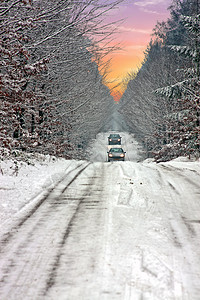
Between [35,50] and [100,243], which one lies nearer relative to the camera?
[100,243]

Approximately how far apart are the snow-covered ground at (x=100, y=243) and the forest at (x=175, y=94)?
32.4 ft

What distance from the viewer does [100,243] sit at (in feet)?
12.1

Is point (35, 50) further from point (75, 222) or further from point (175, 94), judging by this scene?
point (175, 94)

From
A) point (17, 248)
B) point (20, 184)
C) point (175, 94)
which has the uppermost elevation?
point (175, 94)

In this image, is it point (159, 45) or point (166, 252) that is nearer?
point (166, 252)

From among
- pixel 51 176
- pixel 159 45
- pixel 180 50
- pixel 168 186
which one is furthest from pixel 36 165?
pixel 159 45

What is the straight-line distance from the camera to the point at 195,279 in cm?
281

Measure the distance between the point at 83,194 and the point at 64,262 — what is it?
353 centimetres

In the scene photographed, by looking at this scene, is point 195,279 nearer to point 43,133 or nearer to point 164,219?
point 164,219

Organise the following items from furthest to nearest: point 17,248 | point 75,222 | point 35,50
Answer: point 35,50 → point 75,222 → point 17,248

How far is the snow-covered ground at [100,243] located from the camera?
2.66 metres

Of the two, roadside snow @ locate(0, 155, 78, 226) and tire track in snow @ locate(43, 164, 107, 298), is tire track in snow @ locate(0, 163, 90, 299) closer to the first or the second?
tire track in snow @ locate(43, 164, 107, 298)

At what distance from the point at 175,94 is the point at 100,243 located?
1438 cm

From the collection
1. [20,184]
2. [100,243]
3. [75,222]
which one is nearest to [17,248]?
[100,243]
